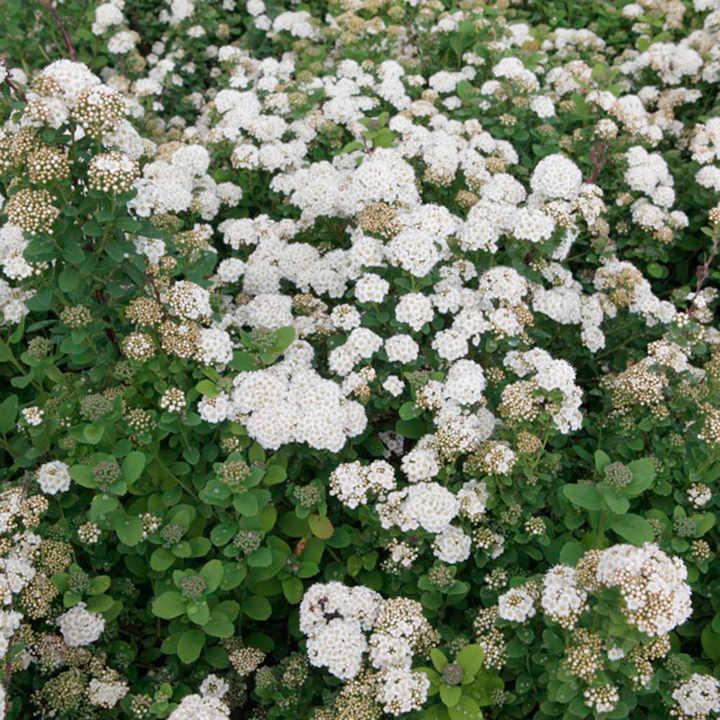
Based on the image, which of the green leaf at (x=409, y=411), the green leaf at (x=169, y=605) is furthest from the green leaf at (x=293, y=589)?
the green leaf at (x=409, y=411)

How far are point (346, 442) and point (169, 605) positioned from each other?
1426mm

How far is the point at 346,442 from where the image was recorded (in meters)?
4.62

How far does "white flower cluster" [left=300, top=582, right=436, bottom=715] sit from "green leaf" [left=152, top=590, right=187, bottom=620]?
64 cm

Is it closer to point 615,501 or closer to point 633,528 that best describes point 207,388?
point 615,501

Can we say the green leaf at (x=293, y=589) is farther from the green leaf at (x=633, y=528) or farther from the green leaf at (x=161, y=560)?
the green leaf at (x=633, y=528)

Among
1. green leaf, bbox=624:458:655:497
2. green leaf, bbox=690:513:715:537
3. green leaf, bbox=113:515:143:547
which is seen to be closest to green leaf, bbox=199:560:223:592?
green leaf, bbox=113:515:143:547

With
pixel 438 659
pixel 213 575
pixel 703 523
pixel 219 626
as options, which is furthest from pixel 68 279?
pixel 703 523

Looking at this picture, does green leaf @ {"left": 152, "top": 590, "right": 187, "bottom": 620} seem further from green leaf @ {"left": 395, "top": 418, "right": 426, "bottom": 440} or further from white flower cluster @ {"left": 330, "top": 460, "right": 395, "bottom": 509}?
green leaf @ {"left": 395, "top": 418, "right": 426, "bottom": 440}

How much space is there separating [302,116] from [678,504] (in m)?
4.53

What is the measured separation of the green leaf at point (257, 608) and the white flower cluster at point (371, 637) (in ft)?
1.00

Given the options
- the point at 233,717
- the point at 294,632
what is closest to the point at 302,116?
the point at 294,632

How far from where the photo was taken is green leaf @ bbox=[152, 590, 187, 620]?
3729 mm

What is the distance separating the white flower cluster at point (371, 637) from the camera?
3611 mm

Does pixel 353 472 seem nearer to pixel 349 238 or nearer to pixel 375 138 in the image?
pixel 349 238
